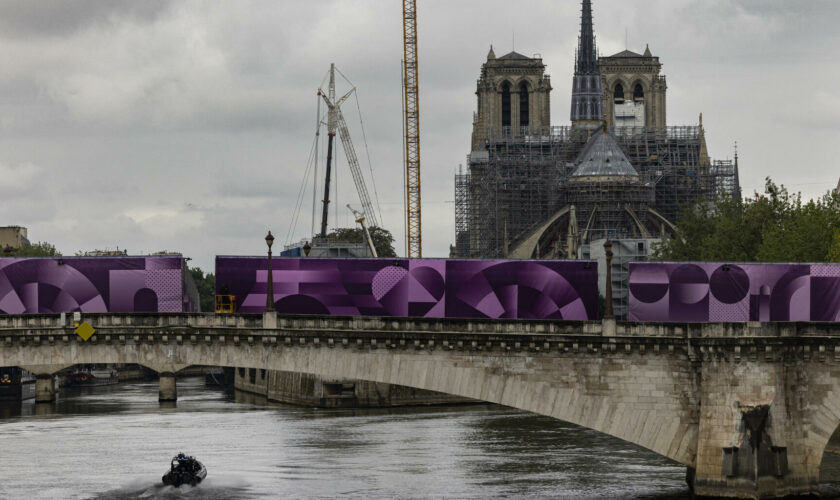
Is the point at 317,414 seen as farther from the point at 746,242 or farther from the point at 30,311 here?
the point at 30,311

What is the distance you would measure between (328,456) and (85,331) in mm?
27378

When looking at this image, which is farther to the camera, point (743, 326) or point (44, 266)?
point (44, 266)

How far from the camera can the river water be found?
71750mm

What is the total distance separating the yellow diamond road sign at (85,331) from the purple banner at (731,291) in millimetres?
23108

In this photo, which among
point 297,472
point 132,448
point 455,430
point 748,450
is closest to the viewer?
point 748,450

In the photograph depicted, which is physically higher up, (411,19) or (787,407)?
(411,19)

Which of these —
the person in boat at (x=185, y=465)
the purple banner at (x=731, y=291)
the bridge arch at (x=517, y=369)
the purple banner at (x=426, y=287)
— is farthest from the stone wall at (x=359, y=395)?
the bridge arch at (x=517, y=369)

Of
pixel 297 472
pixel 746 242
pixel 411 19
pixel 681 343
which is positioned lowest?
pixel 297 472

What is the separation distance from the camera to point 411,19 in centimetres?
19475

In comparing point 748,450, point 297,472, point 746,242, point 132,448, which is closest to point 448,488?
point 297,472

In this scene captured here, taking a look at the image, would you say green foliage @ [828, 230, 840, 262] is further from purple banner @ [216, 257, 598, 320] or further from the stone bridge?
the stone bridge

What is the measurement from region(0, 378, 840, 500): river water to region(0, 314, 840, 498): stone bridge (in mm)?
4944

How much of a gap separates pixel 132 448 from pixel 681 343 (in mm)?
43760

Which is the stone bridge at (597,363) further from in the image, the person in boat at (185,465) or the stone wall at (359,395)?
the stone wall at (359,395)
